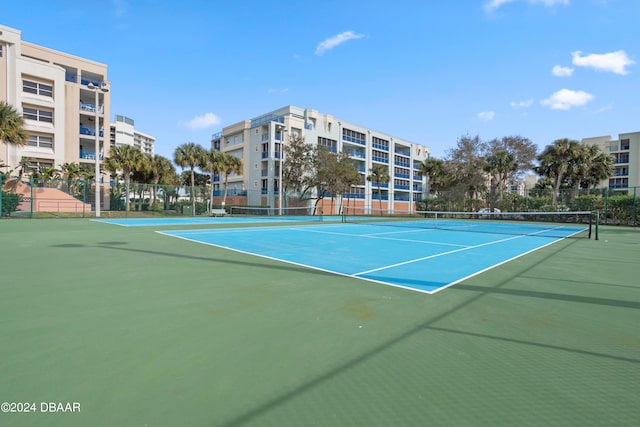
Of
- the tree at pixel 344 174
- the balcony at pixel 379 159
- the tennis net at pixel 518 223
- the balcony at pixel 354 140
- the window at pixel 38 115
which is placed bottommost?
the tennis net at pixel 518 223

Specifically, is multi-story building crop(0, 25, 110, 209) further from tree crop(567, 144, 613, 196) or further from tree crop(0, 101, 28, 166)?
tree crop(567, 144, 613, 196)

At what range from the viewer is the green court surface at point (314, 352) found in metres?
2.19

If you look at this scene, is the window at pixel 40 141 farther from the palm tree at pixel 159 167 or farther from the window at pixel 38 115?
the palm tree at pixel 159 167

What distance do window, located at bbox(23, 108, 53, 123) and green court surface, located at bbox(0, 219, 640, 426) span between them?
40.7 m

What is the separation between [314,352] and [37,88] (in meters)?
47.3

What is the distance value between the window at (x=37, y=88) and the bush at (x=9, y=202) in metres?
16.7

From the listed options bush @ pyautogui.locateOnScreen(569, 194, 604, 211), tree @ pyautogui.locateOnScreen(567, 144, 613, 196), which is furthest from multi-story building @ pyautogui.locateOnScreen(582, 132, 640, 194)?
bush @ pyautogui.locateOnScreen(569, 194, 604, 211)

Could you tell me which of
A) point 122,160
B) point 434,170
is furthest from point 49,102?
point 434,170

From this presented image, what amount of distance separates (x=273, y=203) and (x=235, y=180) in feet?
39.1

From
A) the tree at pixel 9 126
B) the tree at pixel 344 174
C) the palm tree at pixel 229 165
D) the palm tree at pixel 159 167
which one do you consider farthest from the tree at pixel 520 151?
the tree at pixel 9 126

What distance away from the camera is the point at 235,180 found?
61.6 metres

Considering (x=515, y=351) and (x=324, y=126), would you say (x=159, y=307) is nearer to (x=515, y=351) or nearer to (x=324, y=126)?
(x=515, y=351)

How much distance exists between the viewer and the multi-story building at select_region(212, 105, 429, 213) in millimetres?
55062

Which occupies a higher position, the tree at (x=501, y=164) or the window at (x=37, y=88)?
the window at (x=37, y=88)
